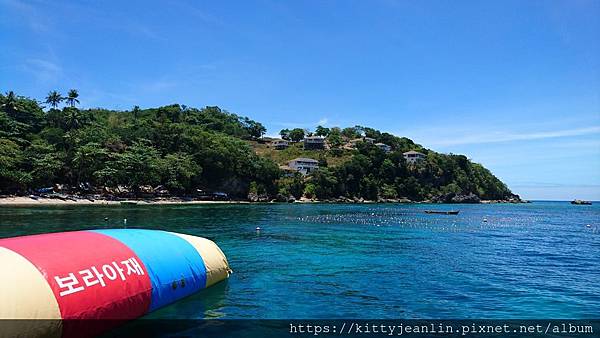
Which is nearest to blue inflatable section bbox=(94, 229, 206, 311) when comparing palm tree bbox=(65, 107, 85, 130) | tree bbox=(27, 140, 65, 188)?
tree bbox=(27, 140, 65, 188)

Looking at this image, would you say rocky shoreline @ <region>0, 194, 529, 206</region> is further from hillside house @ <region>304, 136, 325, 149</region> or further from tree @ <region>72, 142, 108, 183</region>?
hillside house @ <region>304, 136, 325, 149</region>

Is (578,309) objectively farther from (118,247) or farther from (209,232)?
(209,232)

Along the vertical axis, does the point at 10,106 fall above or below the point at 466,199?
above

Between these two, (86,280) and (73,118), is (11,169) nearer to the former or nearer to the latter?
(73,118)

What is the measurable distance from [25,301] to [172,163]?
99858mm

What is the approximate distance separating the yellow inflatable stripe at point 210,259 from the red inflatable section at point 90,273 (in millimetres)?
3435

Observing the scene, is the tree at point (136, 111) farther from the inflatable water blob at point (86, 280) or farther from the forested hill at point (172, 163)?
the inflatable water blob at point (86, 280)

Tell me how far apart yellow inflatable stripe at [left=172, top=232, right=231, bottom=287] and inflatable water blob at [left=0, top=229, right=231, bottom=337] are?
1.06 m

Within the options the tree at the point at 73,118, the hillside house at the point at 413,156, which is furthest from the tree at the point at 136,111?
the hillside house at the point at 413,156

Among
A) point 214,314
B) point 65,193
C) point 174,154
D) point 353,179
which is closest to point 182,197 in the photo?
point 174,154

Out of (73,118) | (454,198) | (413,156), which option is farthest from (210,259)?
(413,156)

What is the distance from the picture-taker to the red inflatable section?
799 cm

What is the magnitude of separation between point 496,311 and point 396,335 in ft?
15.0

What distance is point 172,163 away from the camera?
10331 centimetres
